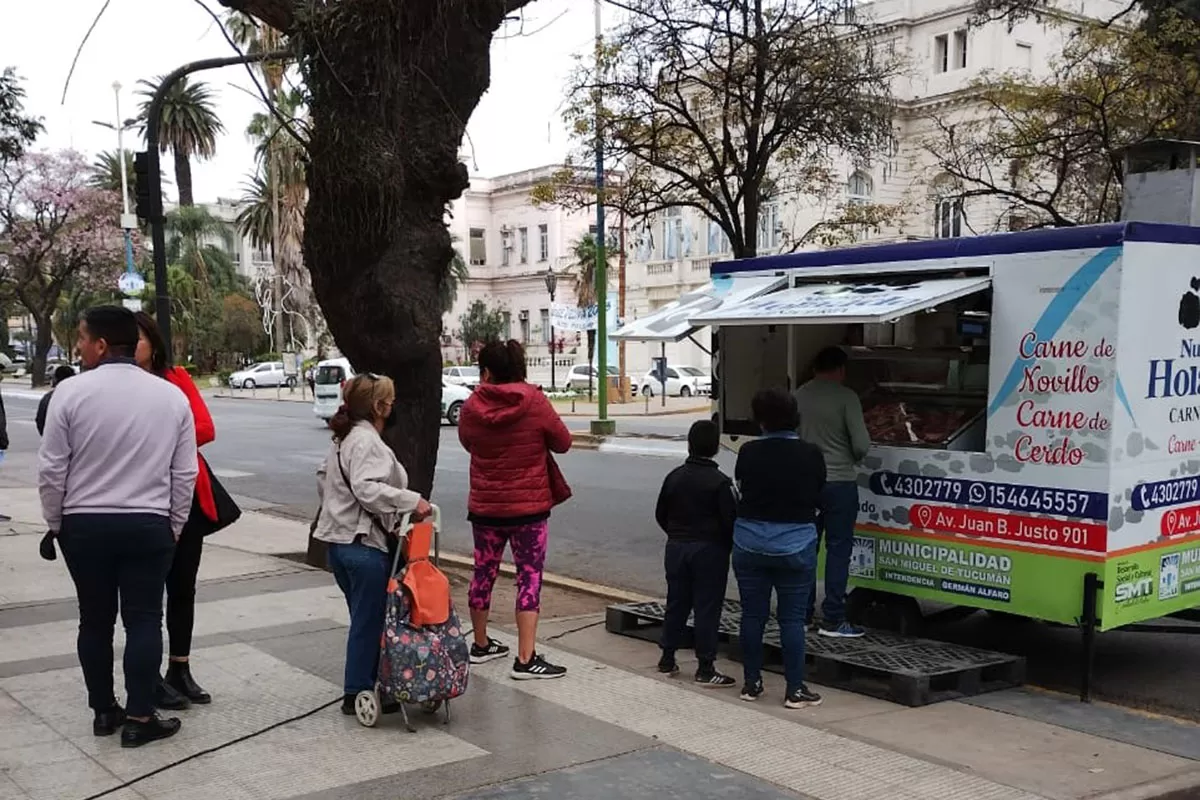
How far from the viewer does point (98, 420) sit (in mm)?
4492

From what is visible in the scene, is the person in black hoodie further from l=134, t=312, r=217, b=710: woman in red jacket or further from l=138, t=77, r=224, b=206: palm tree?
l=138, t=77, r=224, b=206: palm tree

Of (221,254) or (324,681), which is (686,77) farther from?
(221,254)

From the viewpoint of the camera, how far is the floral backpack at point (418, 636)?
4895 mm

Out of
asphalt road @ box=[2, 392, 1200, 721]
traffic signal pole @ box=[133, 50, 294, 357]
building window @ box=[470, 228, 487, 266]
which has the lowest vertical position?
asphalt road @ box=[2, 392, 1200, 721]

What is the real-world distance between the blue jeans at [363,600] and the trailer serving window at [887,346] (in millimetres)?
2640

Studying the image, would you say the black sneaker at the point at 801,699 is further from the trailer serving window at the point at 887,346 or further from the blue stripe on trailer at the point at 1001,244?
the blue stripe on trailer at the point at 1001,244

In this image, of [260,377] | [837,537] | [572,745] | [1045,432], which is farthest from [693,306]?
[260,377]

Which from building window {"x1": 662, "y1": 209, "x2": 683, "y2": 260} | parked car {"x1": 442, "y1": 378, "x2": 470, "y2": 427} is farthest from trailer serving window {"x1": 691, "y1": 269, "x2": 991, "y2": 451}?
building window {"x1": 662, "y1": 209, "x2": 683, "y2": 260}

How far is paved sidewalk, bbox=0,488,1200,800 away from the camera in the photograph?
171 inches

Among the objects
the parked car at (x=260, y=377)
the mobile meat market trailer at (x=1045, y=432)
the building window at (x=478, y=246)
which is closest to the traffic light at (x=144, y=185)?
the mobile meat market trailer at (x=1045, y=432)

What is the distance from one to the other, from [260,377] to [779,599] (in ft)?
173

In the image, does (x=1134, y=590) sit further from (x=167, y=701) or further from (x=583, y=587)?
(x=167, y=701)

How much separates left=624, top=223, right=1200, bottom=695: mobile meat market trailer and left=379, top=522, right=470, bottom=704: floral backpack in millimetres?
2469

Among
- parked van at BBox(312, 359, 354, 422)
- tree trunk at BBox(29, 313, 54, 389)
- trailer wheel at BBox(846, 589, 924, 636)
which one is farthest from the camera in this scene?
tree trunk at BBox(29, 313, 54, 389)
